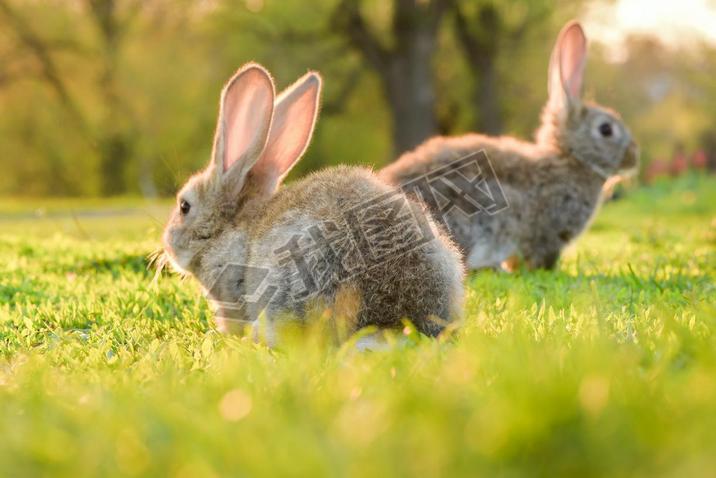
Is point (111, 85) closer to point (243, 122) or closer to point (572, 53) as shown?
point (572, 53)

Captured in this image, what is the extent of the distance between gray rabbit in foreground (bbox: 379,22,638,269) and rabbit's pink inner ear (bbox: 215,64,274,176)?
209cm

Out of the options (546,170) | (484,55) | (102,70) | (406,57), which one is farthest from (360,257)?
(102,70)

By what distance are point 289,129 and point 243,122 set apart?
13.5 inches

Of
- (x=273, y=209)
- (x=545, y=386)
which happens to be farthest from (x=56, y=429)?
(x=273, y=209)

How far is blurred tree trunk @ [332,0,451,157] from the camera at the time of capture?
21.6 metres

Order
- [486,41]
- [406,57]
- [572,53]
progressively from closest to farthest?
[572,53] → [406,57] → [486,41]

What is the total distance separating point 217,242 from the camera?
4211 millimetres

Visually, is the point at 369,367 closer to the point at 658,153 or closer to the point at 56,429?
the point at 56,429

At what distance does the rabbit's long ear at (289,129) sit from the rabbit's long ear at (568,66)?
3.76 m

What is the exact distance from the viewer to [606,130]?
787cm

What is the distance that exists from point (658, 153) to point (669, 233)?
25.9 metres

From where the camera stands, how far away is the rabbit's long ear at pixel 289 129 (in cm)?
441

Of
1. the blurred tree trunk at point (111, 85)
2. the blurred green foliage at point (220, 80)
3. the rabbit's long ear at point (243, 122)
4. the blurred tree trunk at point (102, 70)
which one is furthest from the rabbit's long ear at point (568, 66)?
the blurred tree trunk at point (102, 70)

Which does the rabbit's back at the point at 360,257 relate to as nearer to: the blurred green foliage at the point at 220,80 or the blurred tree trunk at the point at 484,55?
the blurred green foliage at the point at 220,80
